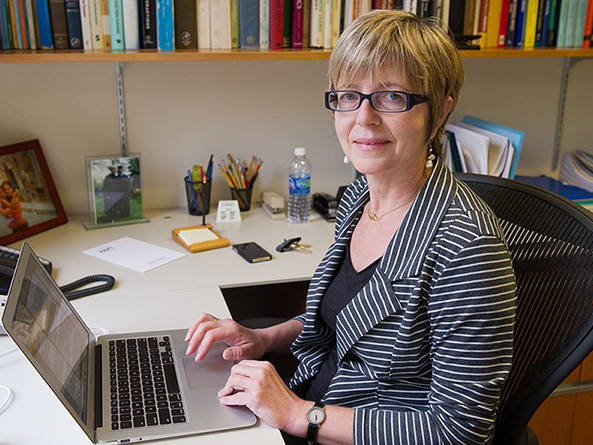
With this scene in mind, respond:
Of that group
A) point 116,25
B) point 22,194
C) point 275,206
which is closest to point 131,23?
point 116,25

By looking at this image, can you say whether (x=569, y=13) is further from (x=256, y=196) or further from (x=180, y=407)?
(x=180, y=407)

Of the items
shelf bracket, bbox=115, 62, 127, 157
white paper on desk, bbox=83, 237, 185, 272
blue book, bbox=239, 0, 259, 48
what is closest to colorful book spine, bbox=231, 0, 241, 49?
blue book, bbox=239, 0, 259, 48

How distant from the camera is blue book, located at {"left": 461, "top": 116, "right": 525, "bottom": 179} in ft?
6.61

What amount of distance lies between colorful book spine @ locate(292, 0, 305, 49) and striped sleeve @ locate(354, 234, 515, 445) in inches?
42.8

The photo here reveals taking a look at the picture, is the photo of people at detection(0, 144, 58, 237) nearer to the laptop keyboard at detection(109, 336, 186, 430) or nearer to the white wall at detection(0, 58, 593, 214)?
the white wall at detection(0, 58, 593, 214)

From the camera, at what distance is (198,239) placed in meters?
1.88

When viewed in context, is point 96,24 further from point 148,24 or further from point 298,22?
point 298,22

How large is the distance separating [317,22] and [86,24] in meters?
0.66

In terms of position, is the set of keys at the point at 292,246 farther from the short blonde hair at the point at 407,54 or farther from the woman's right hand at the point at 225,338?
the short blonde hair at the point at 407,54

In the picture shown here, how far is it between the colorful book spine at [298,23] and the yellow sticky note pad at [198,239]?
24.4 inches

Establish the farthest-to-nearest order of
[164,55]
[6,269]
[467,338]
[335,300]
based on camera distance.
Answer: [164,55] → [6,269] → [335,300] → [467,338]

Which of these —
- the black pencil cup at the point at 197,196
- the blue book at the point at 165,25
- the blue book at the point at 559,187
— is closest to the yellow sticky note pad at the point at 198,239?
the black pencil cup at the point at 197,196

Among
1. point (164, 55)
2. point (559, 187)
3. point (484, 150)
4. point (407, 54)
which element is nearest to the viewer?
point (407, 54)

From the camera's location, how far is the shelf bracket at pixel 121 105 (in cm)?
203
